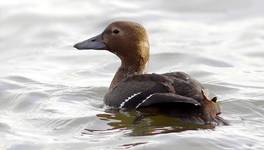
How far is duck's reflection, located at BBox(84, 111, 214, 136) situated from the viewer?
9664 mm

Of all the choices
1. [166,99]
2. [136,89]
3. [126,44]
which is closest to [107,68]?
[126,44]

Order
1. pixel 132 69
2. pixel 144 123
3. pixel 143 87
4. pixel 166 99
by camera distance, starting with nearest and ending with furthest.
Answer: pixel 166 99 < pixel 144 123 < pixel 143 87 < pixel 132 69

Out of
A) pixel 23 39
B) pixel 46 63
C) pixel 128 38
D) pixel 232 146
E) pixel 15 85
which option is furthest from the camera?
pixel 23 39

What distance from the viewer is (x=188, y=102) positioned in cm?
951

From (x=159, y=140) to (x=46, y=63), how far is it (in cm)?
499

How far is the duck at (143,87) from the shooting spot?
971 centimetres

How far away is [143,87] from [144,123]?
1.42 ft

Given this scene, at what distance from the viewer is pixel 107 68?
13695 millimetres

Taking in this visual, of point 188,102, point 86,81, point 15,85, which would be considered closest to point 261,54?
point 86,81

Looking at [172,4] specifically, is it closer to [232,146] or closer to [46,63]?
[46,63]

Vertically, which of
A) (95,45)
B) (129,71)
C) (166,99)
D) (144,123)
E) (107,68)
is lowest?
(107,68)

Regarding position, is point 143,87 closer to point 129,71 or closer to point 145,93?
point 145,93

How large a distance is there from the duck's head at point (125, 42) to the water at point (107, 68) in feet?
2.35

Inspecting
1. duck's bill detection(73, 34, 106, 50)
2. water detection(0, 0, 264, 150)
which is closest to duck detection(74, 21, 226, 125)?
duck's bill detection(73, 34, 106, 50)
